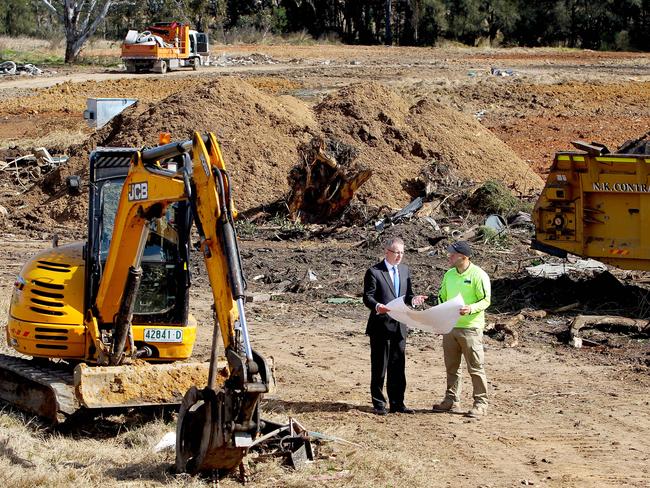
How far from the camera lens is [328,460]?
9633mm

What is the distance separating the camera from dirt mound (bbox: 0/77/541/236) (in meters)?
24.2

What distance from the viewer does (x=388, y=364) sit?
1130 cm

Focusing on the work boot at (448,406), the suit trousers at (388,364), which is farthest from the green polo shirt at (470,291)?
the work boot at (448,406)

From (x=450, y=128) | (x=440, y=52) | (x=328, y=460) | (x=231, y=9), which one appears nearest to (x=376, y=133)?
(x=450, y=128)

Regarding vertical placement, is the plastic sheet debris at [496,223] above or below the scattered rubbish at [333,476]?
below

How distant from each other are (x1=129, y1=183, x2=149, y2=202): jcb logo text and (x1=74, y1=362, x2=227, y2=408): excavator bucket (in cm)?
158

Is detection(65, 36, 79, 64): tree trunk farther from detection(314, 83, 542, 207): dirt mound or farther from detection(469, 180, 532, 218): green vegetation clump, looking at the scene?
detection(469, 180, 532, 218): green vegetation clump

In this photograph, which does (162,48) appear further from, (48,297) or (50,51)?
(48,297)

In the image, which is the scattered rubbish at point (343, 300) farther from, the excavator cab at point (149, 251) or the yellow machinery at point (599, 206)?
the excavator cab at point (149, 251)

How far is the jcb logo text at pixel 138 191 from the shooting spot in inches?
365

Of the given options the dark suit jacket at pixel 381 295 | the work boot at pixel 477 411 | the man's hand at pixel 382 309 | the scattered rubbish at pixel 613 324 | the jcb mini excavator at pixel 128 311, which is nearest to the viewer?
the jcb mini excavator at pixel 128 311

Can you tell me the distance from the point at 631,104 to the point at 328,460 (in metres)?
33.6

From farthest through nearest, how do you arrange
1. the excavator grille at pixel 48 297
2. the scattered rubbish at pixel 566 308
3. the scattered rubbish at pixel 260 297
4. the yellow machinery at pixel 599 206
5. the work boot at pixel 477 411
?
1. the scattered rubbish at pixel 260 297
2. the scattered rubbish at pixel 566 308
3. the yellow machinery at pixel 599 206
4. the work boot at pixel 477 411
5. the excavator grille at pixel 48 297

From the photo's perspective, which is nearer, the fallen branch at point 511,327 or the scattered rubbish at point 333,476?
the scattered rubbish at point 333,476
